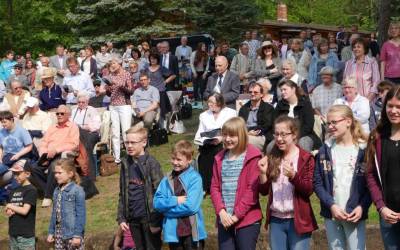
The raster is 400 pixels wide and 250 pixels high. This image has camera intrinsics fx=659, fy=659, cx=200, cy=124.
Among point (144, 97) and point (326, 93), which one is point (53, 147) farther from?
point (326, 93)

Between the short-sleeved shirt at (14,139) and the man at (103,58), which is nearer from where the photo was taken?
the short-sleeved shirt at (14,139)

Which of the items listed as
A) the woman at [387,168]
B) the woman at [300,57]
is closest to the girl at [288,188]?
the woman at [387,168]

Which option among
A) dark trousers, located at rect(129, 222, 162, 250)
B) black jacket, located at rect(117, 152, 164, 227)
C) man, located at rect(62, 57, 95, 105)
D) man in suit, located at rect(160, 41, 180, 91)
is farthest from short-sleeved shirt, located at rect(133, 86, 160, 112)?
dark trousers, located at rect(129, 222, 162, 250)

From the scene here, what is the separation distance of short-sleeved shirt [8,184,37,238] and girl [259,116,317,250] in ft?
9.67

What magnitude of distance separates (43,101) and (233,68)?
419 cm

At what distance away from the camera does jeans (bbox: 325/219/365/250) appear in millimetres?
5551

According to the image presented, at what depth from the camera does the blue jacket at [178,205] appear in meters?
6.41

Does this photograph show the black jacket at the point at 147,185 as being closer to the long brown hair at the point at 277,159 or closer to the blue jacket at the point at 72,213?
the blue jacket at the point at 72,213

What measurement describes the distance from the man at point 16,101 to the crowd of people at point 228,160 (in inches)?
0.8

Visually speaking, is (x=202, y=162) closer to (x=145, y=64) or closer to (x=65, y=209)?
(x=65, y=209)

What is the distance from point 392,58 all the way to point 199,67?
23.5ft

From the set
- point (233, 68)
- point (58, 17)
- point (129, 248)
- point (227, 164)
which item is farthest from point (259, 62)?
point (58, 17)

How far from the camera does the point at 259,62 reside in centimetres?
1257

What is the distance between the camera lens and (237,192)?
5961 mm
